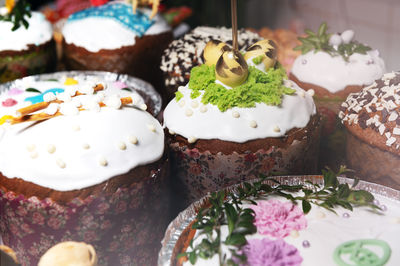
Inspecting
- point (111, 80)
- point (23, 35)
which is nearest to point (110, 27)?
point (111, 80)

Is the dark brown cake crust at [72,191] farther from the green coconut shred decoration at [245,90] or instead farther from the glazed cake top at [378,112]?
the glazed cake top at [378,112]

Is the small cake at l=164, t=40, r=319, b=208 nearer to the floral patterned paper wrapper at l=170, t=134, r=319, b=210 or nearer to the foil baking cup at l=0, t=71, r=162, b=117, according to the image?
the floral patterned paper wrapper at l=170, t=134, r=319, b=210

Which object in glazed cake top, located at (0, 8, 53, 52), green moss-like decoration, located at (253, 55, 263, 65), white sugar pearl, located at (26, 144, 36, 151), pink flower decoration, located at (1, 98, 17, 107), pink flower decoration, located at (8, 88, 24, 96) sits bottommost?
pink flower decoration, located at (8, 88, 24, 96)

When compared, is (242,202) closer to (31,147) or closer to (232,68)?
(232,68)

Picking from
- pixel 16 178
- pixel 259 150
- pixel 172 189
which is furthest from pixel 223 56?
pixel 16 178

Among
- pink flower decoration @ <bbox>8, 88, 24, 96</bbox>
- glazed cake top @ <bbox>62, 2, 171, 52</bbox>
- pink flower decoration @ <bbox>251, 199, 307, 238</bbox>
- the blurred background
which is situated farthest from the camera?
glazed cake top @ <bbox>62, 2, 171, 52</bbox>

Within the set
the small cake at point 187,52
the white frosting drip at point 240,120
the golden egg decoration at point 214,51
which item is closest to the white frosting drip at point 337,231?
the white frosting drip at point 240,120

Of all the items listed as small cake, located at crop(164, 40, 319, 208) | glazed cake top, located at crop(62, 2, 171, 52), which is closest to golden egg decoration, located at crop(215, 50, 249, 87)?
small cake, located at crop(164, 40, 319, 208)
